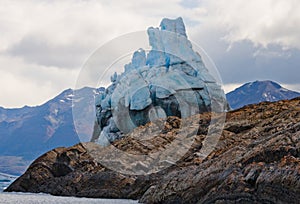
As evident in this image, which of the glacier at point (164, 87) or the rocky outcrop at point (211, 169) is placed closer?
the rocky outcrop at point (211, 169)

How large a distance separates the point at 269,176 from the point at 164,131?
1802 inches

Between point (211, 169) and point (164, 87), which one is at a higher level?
point (164, 87)

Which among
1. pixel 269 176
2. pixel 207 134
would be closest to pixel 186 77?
pixel 207 134

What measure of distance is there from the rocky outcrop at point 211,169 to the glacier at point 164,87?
11.3 meters

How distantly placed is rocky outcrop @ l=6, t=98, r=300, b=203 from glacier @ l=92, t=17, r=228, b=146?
37.0ft

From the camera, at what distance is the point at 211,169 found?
53344mm

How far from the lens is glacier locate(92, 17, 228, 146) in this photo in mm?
99688

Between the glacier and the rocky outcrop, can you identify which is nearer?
the rocky outcrop

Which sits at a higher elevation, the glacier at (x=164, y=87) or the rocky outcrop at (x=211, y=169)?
the glacier at (x=164, y=87)

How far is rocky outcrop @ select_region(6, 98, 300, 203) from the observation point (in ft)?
138

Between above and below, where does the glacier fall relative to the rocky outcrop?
above

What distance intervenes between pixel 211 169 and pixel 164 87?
47.0 metres

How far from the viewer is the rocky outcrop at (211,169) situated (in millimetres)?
42062

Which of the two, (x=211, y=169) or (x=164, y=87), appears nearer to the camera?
(x=211, y=169)
